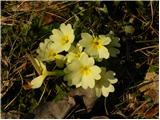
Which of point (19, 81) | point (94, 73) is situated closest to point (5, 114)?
point (19, 81)

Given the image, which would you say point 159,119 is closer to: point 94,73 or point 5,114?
point 94,73

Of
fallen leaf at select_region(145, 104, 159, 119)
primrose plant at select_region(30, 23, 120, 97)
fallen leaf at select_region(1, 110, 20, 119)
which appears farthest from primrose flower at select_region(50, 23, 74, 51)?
fallen leaf at select_region(145, 104, 159, 119)

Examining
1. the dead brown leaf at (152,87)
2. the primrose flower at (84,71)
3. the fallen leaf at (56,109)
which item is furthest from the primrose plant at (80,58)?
the dead brown leaf at (152,87)

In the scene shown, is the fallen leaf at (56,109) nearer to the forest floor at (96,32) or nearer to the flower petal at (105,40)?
the forest floor at (96,32)

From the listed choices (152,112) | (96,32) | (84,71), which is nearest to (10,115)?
(84,71)

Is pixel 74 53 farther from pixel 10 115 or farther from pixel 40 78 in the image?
pixel 10 115

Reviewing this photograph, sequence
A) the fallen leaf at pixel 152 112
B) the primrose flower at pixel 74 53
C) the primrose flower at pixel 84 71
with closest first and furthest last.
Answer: the primrose flower at pixel 84 71
the primrose flower at pixel 74 53
the fallen leaf at pixel 152 112
